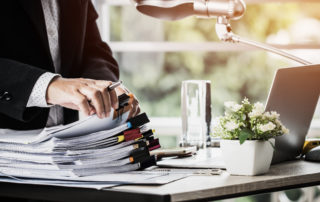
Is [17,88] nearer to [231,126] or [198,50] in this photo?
[231,126]

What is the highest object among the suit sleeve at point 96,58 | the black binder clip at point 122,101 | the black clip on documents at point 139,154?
the suit sleeve at point 96,58

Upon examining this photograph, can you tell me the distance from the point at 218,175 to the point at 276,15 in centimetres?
289

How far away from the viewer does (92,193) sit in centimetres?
99

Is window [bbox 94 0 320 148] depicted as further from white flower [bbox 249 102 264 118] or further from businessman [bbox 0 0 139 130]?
white flower [bbox 249 102 264 118]

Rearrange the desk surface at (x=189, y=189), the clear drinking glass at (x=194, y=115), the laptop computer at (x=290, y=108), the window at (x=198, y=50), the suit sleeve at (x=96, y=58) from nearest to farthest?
the desk surface at (x=189, y=189) → the laptop computer at (x=290, y=108) → the suit sleeve at (x=96, y=58) → the clear drinking glass at (x=194, y=115) → the window at (x=198, y=50)

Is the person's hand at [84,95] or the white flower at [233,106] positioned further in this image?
the white flower at [233,106]

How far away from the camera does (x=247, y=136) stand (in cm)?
118

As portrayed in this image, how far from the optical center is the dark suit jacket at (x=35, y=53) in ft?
3.73

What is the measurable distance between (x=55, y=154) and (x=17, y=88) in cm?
17

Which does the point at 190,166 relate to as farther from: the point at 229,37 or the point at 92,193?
the point at 229,37

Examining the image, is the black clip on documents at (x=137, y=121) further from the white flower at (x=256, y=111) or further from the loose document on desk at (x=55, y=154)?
the white flower at (x=256, y=111)

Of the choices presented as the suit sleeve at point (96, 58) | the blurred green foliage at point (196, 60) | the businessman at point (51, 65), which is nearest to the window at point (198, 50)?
the blurred green foliage at point (196, 60)

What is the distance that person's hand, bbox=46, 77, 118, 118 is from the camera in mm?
1065

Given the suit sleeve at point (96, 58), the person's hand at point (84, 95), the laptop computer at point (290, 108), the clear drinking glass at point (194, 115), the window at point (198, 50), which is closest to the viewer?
the person's hand at point (84, 95)
